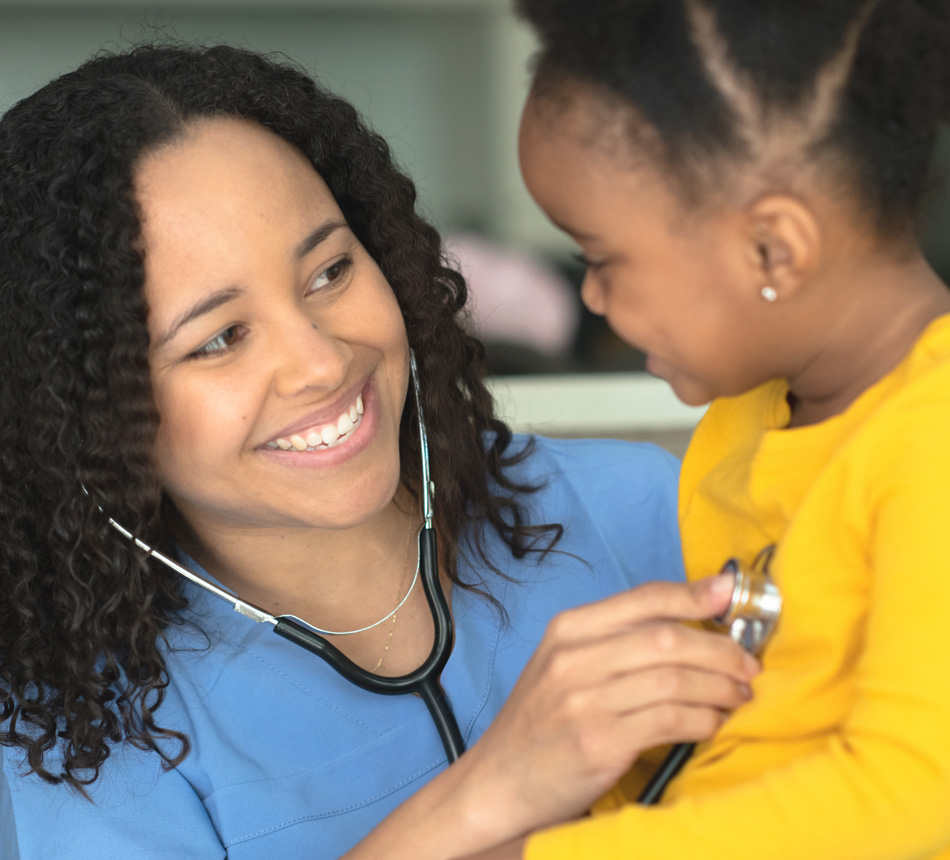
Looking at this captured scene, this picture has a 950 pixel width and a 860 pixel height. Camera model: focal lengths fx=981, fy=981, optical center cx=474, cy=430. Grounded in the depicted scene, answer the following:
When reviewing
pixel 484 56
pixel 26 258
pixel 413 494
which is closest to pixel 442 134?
pixel 484 56

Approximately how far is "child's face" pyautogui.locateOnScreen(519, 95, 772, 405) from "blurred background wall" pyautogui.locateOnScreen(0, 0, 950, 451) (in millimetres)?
1639

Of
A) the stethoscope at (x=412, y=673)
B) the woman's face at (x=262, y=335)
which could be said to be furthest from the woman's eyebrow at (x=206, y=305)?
the stethoscope at (x=412, y=673)

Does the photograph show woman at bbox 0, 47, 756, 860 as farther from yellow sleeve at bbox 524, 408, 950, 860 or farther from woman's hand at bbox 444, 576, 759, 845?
yellow sleeve at bbox 524, 408, 950, 860

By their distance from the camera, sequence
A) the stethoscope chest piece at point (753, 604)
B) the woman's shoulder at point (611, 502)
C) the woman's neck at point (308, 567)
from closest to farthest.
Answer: the stethoscope chest piece at point (753, 604) < the woman's neck at point (308, 567) < the woman's shoulder at point (611, 502)

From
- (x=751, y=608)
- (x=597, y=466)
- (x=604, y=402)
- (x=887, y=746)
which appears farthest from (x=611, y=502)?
(x=604, y=402)

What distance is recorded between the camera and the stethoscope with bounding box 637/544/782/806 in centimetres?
68

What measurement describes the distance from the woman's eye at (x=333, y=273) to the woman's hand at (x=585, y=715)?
0.47 metres

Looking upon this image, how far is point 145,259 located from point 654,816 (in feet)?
2.23

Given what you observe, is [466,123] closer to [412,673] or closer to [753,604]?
[412,673]

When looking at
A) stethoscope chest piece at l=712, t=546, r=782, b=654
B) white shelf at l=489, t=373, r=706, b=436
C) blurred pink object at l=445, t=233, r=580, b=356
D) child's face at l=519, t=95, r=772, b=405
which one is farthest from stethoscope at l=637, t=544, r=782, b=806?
white shelf at l=489, t=373, r=706, b=436

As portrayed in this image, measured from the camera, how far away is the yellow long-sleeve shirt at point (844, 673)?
0.58 metres

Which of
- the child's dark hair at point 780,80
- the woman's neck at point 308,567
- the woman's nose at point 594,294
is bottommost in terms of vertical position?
the woman's neck at point 308,567

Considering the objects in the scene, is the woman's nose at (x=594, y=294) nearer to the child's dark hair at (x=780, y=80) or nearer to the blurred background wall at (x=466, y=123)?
the child's dark hair at (x=780, y=80)

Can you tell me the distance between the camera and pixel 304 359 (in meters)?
0.97
